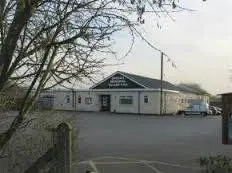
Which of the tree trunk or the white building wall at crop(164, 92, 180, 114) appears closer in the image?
the tree trunk

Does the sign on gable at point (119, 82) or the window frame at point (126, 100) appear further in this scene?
the sign on gable at point (119, 82)

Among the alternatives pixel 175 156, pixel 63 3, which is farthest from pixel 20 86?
pixel 175 156

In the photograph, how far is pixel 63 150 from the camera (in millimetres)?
5023

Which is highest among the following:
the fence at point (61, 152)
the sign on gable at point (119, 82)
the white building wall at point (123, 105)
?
the sign on gable at point (119, 82)

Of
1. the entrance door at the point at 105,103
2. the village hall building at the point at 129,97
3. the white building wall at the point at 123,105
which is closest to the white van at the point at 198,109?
the village hall building at the point at 129,97

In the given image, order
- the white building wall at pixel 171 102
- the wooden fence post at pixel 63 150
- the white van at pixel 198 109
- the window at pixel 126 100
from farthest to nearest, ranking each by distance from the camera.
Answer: the white building wall at pixel 171 102 → the white van at pixel 198 109 → the window at pixel 126 100 → the wooden fence post at pixel 63 150

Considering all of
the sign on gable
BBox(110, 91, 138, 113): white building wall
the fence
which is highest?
the sign on gable

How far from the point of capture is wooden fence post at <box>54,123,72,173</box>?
197 inches

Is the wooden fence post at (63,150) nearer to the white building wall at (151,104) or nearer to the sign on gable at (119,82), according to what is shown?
the white building wall at (151,104)

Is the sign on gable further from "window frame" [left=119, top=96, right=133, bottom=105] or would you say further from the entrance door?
"window frame" [left=119, top=96, right=133, bottom=105]

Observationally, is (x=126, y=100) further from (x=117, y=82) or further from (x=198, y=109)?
(x=198, y=109)

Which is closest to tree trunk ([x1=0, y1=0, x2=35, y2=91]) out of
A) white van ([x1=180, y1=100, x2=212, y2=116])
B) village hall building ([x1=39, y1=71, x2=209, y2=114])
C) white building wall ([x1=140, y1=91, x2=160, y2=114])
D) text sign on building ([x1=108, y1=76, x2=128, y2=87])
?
village hall building ([x1=39, y1=71, x2=209, y2=114])

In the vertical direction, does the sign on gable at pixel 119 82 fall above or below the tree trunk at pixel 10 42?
above

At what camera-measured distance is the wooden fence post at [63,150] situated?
16.4 feet
